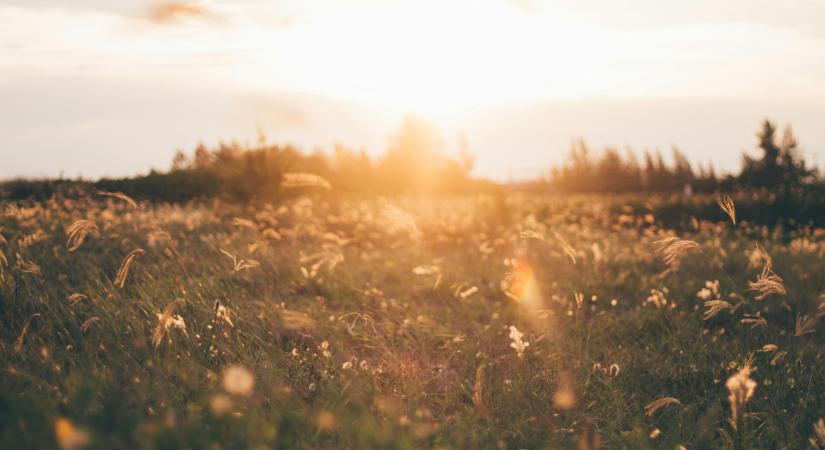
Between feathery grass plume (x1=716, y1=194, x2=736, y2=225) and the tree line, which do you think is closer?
feathery grass plume (x1=716, y1=194, x2=736, y2=225)

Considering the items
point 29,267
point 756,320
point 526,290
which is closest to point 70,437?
point 29,267

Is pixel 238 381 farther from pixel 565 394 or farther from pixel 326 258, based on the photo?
pixel 565 394

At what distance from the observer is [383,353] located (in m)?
3.96

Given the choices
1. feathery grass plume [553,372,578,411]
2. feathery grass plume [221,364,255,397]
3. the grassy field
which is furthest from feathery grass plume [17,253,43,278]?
feathery grass plume [553,372,578,411]

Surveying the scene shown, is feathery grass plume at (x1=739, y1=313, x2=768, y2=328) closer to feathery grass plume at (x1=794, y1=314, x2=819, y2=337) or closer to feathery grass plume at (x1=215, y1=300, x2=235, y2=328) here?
feathery grass plume at (x1=794, y1=314, x2=819, y2=337)

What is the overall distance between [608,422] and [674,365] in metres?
0.99

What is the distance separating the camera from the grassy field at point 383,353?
267 cm

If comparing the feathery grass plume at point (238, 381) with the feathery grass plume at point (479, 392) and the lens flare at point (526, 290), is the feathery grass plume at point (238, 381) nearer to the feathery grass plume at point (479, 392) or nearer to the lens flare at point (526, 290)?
the feathery grass plume at point (479, 392)

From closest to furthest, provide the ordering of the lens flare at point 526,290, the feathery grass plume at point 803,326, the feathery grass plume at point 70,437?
the feathery grass plume at point 70,437 → the feathery grass plume at point 803,326 → the lens flare at point 526,290

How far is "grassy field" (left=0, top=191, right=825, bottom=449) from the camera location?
8.76ft

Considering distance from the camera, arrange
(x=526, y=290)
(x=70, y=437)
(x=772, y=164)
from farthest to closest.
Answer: (x=772, y=164) < (x=526, y=290) < (x=70, y=437)

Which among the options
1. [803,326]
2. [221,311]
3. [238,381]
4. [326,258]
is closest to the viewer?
[238,381]

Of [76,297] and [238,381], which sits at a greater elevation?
[76,297]

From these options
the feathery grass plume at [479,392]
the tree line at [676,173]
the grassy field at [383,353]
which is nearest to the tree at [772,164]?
the tree line at [676,173]
